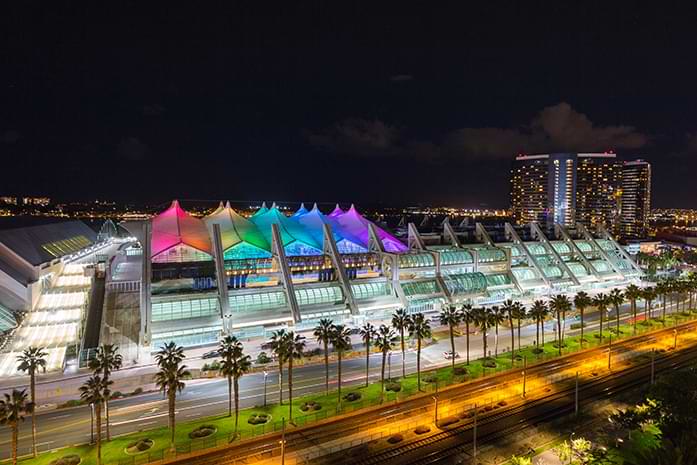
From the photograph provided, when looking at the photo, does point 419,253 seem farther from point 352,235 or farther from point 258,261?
point 258,261

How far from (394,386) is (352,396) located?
5858 mm

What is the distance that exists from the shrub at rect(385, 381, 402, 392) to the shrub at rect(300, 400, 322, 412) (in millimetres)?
8914

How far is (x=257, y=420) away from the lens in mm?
41500

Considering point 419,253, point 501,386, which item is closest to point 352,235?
point 419,253

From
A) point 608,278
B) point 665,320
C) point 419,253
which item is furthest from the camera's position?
point 608,278

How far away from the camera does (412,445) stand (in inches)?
1478

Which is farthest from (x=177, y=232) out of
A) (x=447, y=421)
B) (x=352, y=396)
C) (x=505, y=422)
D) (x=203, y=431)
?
(x=505, y=422)

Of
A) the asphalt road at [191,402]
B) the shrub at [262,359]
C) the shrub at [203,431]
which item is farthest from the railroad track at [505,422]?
the shrub at [262,359]

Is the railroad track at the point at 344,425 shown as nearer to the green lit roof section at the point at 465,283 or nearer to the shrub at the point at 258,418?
the shrub at the point at 258,418

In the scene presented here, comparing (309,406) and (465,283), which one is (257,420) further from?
(465,283)

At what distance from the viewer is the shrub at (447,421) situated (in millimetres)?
41031

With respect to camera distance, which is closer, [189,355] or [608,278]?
[189,355]

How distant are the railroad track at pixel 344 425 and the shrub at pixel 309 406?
2.97 metres

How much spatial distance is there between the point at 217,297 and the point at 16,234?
1829 inches
